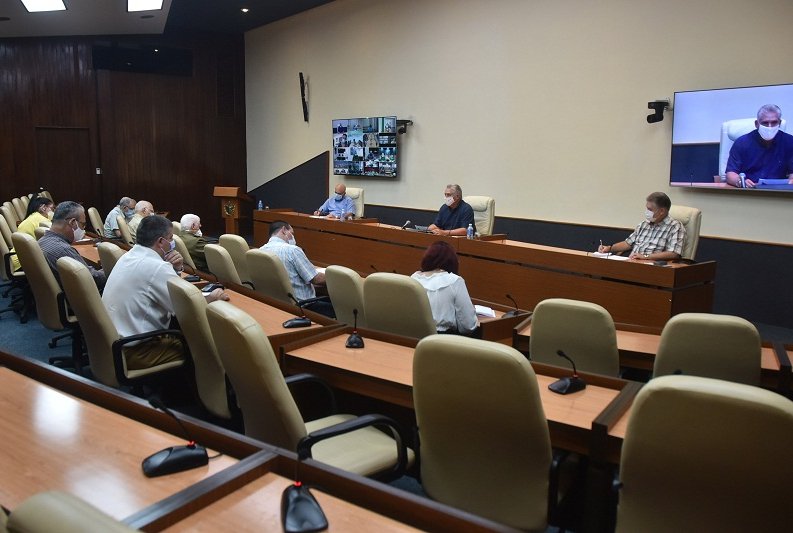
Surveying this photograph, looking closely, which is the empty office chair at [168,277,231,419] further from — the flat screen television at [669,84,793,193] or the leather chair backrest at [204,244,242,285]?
the flat screen television at [669,84,793,193]

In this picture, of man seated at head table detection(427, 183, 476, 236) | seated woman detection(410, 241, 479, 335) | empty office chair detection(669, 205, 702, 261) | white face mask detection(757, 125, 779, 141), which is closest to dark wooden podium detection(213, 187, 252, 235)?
man seated at head table detection(427, 183, 476, 236)

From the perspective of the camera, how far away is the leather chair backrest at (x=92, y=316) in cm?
309

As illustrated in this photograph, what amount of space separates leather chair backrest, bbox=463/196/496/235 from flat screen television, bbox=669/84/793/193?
191cm

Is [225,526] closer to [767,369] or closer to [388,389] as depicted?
[388,389]

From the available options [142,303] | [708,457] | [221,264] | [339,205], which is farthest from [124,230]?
[708,457]

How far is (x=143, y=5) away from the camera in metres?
9.10

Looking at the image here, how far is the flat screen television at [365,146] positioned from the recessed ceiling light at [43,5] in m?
4.26

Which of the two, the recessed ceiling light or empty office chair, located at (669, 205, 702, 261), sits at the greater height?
the recessed ceiling light

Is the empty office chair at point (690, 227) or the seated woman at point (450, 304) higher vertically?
the empty office chair at point (690, 227)

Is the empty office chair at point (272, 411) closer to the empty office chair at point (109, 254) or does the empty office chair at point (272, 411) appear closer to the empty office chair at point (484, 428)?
the empty office chair at point (484, 428)

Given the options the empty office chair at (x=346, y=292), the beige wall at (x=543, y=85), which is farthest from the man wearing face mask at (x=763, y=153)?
the empty office chair at (x=346, y=292)

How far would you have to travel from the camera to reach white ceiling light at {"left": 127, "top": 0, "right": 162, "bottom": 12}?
8.90 m

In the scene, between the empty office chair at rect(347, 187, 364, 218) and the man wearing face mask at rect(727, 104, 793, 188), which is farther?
the empty office chair at rect(347, 187, 364, 218)

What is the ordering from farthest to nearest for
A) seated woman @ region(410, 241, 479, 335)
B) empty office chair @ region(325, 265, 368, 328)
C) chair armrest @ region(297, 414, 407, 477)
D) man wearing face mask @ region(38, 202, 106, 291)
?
man wearing face mask @ region(38, 202, 106, 291)
empty office chair @ region(325, 265, 368, 328)
seated woman @ region(410, 241, 479, 335)
chair armrest @ region(297, 414, 407, 477)
